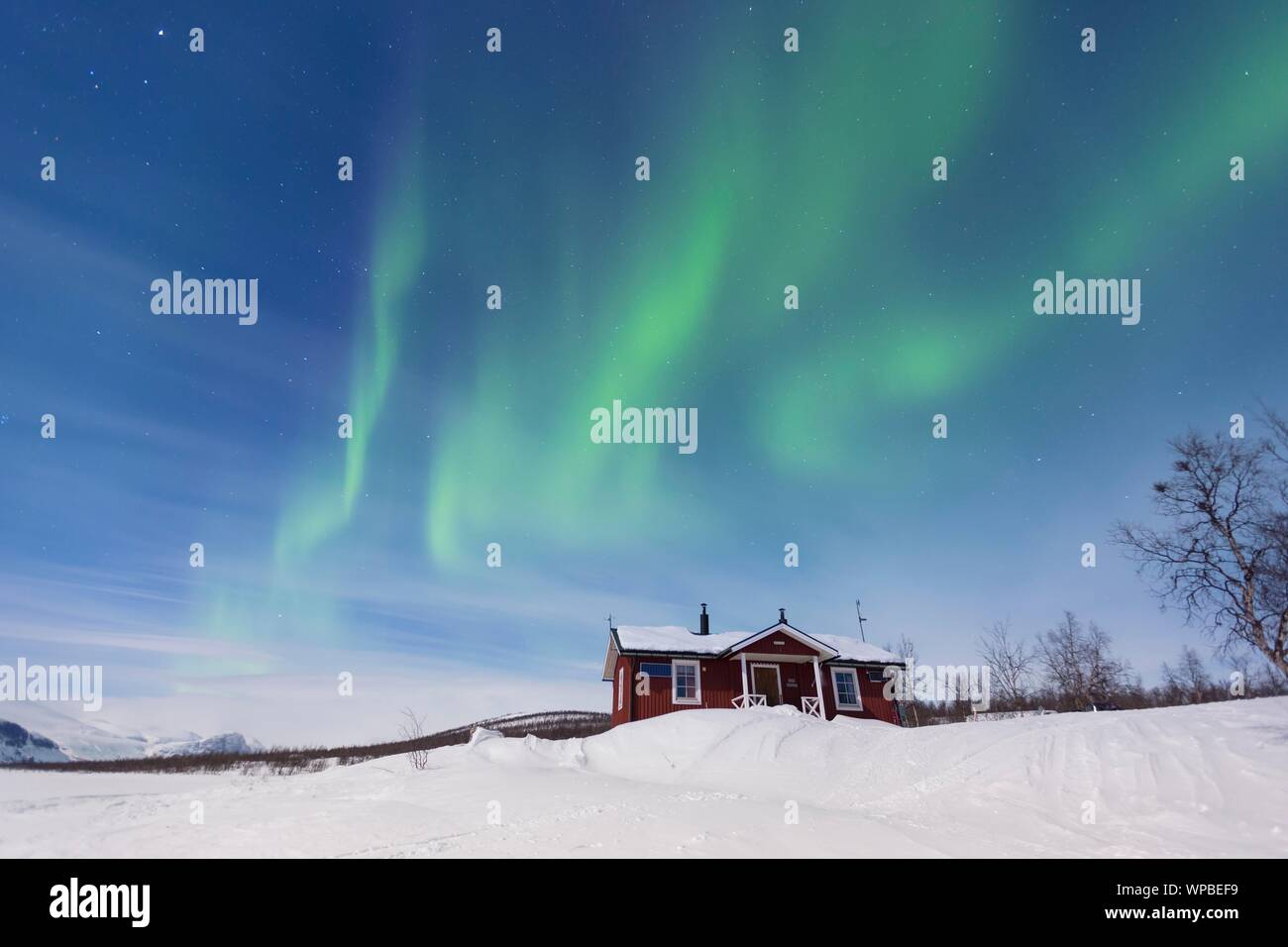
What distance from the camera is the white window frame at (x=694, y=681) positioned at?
27500 millimetres

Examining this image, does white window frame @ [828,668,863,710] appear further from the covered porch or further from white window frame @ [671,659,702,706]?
white window frame @ [671,659,702,706]

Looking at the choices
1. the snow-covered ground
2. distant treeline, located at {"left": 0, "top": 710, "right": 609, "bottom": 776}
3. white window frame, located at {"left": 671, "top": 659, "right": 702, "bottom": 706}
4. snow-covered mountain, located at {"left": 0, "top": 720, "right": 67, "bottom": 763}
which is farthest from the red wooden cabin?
snow-covered mountain, located at {"left": 0, "top": 720, "right": 67, "bottom": 763}

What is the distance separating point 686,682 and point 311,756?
29424 mm

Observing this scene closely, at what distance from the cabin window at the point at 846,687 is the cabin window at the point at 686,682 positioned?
23.2ft

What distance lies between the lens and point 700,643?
98.5ft

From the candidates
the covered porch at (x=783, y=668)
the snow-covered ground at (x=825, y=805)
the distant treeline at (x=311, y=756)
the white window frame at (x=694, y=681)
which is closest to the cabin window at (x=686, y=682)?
the white window frame at (x=694, y=681)
